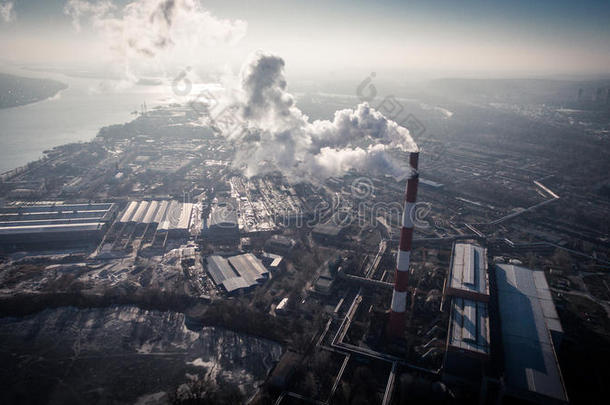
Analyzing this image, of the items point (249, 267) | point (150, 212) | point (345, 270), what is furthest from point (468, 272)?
point (150, 212)

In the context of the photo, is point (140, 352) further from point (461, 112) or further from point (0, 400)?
point (461, 112)

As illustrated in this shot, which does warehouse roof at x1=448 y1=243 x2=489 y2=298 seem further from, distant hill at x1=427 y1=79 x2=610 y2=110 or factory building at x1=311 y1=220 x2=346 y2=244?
distant hill at x1=427 y1=79 x2=610 y2=110

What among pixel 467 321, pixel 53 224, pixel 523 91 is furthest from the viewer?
pixel 523 91

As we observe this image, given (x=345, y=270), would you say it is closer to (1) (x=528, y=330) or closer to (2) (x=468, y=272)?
(2) (x=468, y=272)

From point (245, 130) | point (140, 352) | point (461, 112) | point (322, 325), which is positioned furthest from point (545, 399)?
point (461, 112)

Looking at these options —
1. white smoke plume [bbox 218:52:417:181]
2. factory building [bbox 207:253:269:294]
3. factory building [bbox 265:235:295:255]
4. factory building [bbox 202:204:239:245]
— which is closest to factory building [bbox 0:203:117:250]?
factory building [bbox 202:204:239:245]

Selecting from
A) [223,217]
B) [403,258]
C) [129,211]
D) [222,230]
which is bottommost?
[222,230]

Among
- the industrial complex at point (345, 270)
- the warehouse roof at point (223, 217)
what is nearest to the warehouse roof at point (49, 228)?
the industrial complex at point (345, 270)

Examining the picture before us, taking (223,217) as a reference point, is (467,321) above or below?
above

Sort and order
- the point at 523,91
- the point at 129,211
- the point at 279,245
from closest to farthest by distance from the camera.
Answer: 1. the point at 279,245
2. the point at 129,211
3. the point at 523,91
